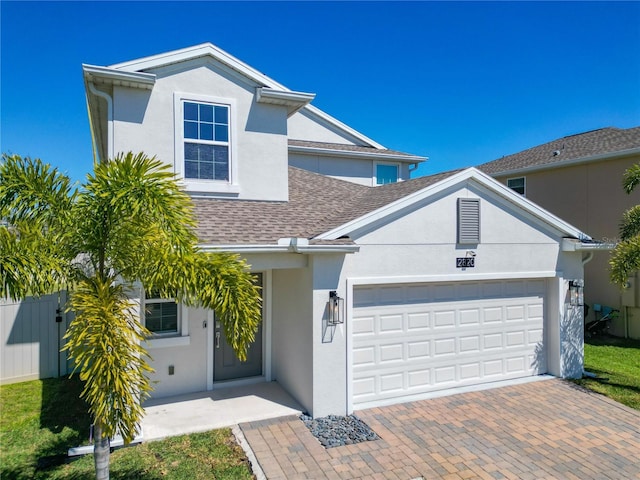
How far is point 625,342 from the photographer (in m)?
14.4

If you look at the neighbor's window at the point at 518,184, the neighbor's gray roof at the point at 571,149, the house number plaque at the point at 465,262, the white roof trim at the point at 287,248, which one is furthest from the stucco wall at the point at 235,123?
the neighbor's window at the point at 518,184

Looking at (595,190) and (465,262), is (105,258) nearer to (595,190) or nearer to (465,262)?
(465,262)

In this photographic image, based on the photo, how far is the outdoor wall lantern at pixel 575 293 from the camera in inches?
A: 399

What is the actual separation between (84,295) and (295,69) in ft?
44.5

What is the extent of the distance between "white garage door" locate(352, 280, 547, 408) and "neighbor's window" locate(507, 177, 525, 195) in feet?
36.1

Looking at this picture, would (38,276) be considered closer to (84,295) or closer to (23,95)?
(84,295)

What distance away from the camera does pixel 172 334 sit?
8891 mm

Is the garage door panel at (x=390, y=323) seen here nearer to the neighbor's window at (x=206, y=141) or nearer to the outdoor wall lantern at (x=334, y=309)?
the outdoor wall lantern at (x=334, y=309)

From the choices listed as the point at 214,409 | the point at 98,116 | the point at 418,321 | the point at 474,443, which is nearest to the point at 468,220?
the point at 418,321

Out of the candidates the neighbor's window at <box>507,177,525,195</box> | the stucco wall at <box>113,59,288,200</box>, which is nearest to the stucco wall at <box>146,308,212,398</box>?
the stucco wall at <box>113,59,288,200</box>

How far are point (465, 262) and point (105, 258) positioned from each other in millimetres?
7502

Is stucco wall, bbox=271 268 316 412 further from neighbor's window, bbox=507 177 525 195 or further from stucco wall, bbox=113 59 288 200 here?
neighbor's window, bbox=507 177 525 195

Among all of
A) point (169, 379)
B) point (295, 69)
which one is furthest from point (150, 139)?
point (295, 69)

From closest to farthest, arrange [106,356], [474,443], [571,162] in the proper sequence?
[106,356] < [474,443] < [571,162]
